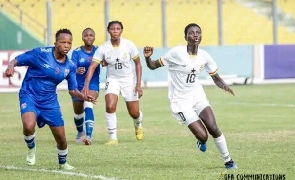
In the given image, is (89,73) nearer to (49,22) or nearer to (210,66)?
(210,66)

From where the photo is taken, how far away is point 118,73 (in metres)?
17.8

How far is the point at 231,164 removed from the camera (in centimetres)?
1297

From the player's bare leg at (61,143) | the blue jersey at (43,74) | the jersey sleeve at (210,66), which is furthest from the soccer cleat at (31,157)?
the jersey sleeve at (210,66)

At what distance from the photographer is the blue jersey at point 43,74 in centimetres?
1293

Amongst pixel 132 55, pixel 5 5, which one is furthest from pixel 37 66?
pixel 5 5

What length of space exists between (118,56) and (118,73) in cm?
44

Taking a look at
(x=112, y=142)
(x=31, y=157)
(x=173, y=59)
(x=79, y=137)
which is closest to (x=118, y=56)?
(x=112, y=142)

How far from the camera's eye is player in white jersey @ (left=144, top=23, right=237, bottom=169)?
43.5ft

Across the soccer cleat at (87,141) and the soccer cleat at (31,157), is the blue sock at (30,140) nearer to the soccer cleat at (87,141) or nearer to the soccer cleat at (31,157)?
the soccer cleat at (31,157)

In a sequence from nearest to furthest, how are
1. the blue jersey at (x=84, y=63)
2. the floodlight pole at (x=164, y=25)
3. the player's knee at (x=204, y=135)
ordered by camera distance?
the player's knee at (x=204, y=135) < the blue jersey at (x=84, y=63) < the floodlight pole at (x=164, y=25)

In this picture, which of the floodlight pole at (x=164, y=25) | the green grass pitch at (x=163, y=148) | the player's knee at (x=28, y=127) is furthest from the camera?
the floodlight pole at (x=164, y=25)

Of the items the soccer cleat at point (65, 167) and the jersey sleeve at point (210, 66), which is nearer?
the soccer cleat at point (65, 167)

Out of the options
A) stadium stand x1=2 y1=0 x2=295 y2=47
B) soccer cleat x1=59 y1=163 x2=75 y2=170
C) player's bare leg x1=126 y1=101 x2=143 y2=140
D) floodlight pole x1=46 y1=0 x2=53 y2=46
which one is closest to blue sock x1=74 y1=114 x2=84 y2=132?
player's bare leg x1=126 y1=101 x2=143 y2=140

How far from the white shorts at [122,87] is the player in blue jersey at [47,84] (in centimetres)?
436
